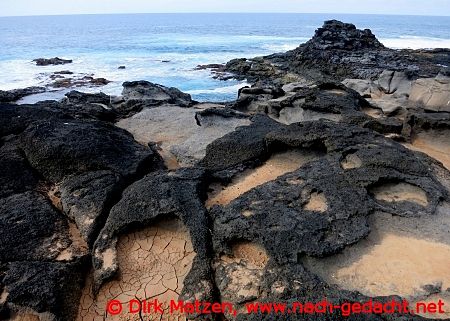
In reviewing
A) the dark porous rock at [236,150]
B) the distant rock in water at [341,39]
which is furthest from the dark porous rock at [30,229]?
the distant rock in water at [341,39]

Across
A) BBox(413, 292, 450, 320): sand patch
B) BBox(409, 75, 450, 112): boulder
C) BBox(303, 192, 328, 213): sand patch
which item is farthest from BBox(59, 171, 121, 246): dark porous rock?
BBox(409, 75, 450, 112): boulder

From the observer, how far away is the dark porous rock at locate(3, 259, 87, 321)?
347cm

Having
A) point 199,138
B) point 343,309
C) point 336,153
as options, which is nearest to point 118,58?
point 199,138

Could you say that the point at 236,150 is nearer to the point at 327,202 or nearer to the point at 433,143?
the point at 327,202

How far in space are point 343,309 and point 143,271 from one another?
2.00 m

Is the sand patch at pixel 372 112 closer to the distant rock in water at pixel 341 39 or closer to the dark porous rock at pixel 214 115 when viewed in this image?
the dark porous rock at pixel 214 115

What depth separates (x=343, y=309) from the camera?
9.93 feet

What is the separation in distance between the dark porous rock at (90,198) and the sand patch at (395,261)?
8.20 feet

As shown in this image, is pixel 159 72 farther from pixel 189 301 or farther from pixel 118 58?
pixel 189 301

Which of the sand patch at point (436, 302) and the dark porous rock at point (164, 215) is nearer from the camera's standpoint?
the sand patch at point (436, 302)

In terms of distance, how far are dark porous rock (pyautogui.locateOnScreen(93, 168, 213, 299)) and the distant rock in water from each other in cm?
2582

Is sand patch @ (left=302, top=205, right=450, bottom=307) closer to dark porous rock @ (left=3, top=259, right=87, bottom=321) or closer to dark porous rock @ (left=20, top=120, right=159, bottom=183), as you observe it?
dark porous rock @ (left=3, top=259, right=87, bottom=321)

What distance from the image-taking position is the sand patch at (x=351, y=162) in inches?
204

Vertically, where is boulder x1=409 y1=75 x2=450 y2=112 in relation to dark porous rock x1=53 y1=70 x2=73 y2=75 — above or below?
above
